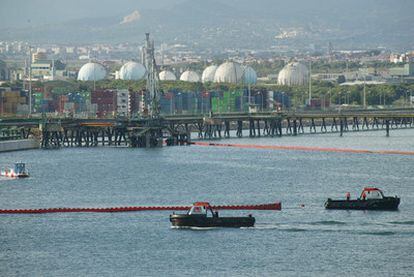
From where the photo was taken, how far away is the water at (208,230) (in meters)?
61.8

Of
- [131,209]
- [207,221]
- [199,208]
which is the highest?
[199,208]

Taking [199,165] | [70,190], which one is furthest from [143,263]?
[199,165]

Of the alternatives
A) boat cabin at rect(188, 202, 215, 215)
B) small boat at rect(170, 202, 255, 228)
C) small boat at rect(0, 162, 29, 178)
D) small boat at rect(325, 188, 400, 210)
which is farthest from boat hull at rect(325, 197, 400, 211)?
small boat at rect(0, 162, 29, 178)

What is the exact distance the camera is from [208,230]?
70562 millimetres

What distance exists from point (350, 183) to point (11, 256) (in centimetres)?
3548

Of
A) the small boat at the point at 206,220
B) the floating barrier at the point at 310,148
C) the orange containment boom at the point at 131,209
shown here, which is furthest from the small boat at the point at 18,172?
the floating barrier at the point at 310,148

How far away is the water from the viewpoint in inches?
2431

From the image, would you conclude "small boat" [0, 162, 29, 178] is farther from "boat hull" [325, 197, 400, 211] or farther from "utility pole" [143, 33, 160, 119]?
"utility pole" [143, 33, 160, 119]

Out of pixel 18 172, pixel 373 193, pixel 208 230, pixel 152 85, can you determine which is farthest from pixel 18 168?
pixel 152 85

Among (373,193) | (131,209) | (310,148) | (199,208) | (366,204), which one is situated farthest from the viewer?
(310,148)

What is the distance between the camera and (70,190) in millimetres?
90812

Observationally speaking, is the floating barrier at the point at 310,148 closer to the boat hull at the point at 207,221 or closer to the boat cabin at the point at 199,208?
the boat cabin at the point at 199,208

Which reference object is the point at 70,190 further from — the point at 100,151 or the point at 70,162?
the point at 100,151

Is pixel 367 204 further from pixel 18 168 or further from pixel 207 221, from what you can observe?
pixel 18 168
